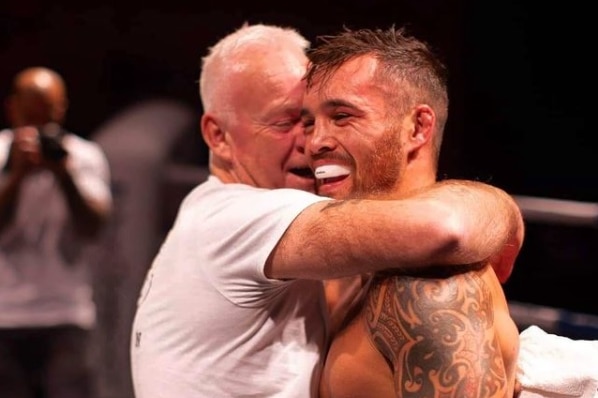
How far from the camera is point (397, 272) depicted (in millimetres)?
1544

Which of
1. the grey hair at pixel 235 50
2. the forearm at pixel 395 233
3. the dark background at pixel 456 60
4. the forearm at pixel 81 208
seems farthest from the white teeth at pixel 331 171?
the dark background at pixel 456 60

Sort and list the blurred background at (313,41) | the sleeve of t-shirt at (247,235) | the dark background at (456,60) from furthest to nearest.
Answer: the dark background at (456,60), the blurred background at (313,41), the sleeve of t-shirt at (247,235)

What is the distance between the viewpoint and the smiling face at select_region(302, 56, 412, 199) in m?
1.65

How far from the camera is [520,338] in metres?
1.79

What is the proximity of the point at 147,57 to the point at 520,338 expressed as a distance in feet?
13.6

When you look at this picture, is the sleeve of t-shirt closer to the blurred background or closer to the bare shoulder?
the bare shoulder

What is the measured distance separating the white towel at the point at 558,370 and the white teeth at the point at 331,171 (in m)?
0.42

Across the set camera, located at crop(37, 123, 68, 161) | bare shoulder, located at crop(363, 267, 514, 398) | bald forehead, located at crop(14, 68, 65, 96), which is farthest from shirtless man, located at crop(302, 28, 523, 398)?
bald forehead, located at crop(14, 68, 65, 96)

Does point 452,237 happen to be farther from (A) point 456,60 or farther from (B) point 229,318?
(A) point 456,60

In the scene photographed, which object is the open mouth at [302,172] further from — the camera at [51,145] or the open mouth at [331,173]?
the camera at [51,145]

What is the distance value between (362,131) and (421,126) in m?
0.10

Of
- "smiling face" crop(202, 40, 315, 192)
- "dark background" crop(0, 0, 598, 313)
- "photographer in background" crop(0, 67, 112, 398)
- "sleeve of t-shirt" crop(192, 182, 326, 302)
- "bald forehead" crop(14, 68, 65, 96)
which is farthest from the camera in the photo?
"dark background" crop(0, 0, 598, 313)

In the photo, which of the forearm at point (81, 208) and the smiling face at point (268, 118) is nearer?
the smiling face at point (268, 118)

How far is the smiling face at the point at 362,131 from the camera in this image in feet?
5.43
